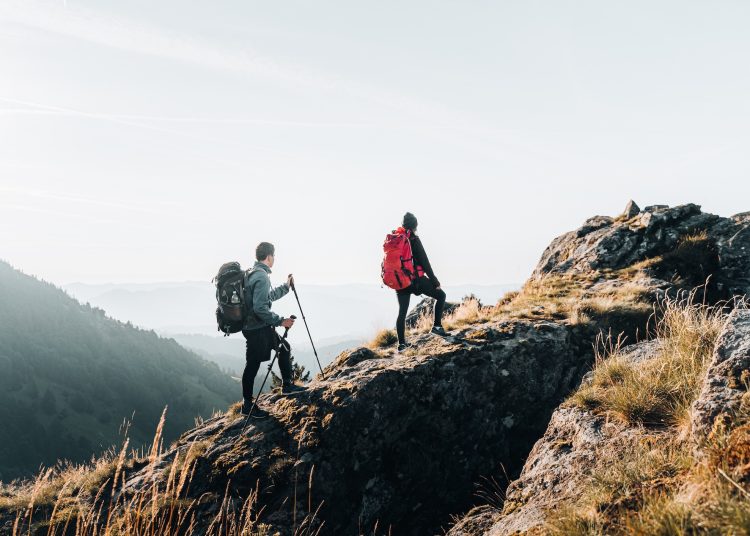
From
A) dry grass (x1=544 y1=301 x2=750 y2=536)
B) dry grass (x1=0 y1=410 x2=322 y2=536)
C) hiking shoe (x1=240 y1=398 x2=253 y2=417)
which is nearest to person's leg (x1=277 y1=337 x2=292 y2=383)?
hiking shoe (x1=240 y1=398 x2=253 y2=417)

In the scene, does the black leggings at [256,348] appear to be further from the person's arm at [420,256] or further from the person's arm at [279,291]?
the person's arm at [420,256]

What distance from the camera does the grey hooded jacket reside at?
26.3 ft

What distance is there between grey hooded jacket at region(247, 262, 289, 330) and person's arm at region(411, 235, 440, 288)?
10.3 feet

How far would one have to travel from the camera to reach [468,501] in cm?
632

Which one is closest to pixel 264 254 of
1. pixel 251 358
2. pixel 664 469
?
pixel 251 358

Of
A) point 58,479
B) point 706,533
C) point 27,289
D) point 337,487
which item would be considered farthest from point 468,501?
point 27,289

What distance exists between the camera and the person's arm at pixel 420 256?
32.5 ft

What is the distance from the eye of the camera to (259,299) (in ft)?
26.3

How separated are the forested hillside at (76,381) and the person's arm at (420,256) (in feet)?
426

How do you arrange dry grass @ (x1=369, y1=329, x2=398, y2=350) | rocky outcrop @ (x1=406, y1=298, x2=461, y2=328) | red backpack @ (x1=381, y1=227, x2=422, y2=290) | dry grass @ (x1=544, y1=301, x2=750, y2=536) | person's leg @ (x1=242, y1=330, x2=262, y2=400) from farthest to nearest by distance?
1. rocky outcrop @ (x1=406, y1=298, x2=461, y2=328)
2. dry grass @ (x1=369, y1=329, x2=398, y2=350)
3. red backpack @ (x1=381, y1=227, x2=422, y2=290)
4. person's leg @ (x1=242, y1=330, x2=262, y2=400)
5. dry grass @ (x1=544, y1=301, x2=750, y2=536)

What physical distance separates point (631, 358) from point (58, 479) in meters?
10.4

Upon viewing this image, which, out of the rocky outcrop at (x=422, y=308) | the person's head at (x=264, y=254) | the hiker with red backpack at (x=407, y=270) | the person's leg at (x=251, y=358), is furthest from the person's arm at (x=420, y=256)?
the rocky outcrop at (x=422, y=308)

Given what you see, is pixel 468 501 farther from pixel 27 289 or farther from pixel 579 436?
pixel 27 289

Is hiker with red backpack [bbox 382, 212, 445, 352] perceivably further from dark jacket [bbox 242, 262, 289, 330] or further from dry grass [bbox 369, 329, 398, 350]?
dark jacket [bbox 242, 262, 289, 330]
